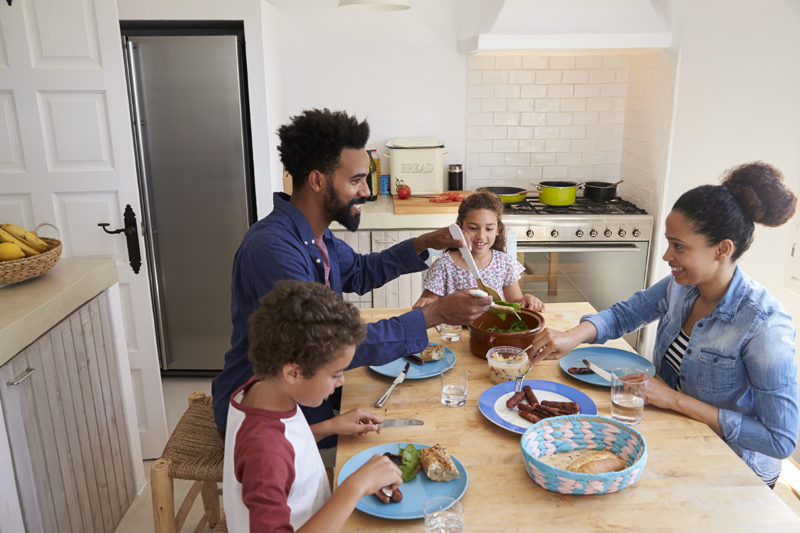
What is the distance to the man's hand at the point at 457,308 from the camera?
5.59 feet

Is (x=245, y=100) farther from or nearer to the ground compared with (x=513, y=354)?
farther from the ground

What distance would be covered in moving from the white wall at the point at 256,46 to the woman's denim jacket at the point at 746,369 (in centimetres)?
240

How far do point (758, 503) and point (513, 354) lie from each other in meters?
0.73

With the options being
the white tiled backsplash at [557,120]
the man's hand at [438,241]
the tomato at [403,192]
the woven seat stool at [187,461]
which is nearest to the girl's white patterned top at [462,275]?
the man's hand at [438,241]

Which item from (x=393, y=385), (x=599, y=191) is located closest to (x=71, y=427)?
(x=393, y=385)

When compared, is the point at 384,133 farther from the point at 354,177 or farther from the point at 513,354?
the point at 513,354

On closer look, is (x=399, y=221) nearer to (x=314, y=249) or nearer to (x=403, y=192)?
(x=403, y=192)

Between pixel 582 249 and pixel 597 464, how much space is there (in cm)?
258

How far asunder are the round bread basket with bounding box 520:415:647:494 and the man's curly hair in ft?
1.61

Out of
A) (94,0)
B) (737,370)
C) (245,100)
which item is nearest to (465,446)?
(737,370)

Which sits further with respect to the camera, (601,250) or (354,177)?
(601,250)

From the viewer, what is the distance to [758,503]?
1.32 meters

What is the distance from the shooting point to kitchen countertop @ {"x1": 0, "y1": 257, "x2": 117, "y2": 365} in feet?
6.42

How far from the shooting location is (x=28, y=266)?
2.25m
